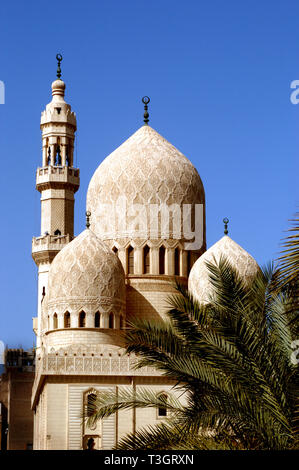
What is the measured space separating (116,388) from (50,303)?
3.53 metres

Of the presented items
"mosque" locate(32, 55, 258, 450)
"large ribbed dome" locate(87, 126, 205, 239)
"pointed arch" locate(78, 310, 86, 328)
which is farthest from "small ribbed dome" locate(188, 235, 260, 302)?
"pointed arch" locate(78, 310, 86, 328)

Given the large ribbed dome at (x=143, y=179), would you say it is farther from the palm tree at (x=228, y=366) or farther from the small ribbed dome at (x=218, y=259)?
the palm tree at (x=228, y=366)

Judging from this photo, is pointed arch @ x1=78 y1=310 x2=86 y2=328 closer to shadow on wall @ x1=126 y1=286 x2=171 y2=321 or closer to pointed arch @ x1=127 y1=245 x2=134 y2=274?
shadow on wall @ x1=126 y1=286 x2=171 y2=321

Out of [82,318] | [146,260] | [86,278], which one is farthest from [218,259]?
[82,318]

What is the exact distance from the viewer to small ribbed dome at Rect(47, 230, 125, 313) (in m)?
28.6

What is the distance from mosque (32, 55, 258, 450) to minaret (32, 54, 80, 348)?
1.8 inches

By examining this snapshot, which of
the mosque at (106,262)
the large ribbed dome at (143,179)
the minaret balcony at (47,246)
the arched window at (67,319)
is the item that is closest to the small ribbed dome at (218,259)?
the mosque at (106,262)

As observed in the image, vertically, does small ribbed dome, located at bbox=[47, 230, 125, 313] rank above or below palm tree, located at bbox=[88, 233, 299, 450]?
above

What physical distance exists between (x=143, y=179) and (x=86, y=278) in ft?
16.0

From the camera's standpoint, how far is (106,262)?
95.2 ft

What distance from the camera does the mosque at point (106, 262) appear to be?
27.1m

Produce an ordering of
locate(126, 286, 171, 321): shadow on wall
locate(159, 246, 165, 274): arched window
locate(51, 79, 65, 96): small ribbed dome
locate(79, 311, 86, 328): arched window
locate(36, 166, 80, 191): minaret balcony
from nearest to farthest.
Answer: locate(79, 311, 86, 328): arched window
locate(126, 286, 171, 321): shadow on wall
locate(159, 246, 165, 274): arched window
locate(36, 166, 80, 191): minaret balcony
locate(51, 79, 65, 96): small ribbed dome
